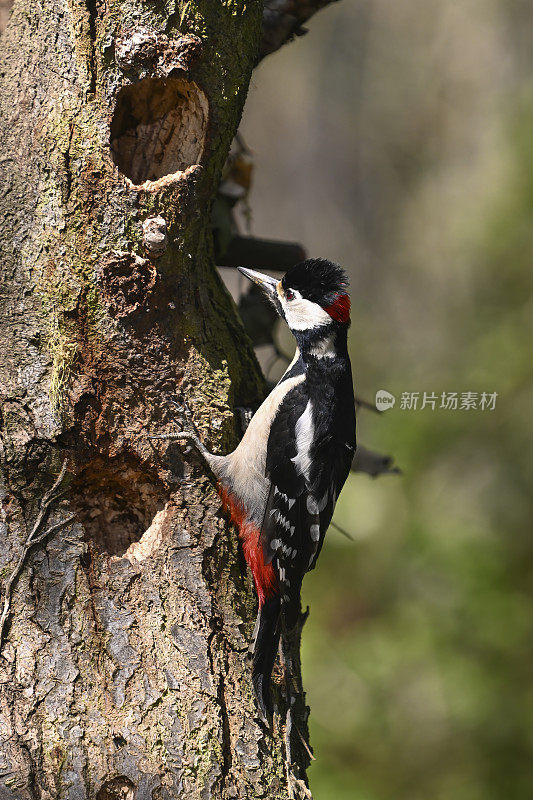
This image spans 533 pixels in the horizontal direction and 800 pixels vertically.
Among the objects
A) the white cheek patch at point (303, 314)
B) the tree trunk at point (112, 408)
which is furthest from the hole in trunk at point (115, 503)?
the white cheek patch at point (303, 314)

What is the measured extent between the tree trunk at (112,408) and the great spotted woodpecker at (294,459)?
0.09 metres

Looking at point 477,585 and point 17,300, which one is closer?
point 17,300

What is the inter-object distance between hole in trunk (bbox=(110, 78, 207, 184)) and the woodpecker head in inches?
21.2

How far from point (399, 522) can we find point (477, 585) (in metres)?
0.69

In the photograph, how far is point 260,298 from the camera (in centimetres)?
296

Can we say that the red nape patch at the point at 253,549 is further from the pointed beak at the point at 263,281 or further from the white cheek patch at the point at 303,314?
the pointed beak at the point at 263,281

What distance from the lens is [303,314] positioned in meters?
2.48

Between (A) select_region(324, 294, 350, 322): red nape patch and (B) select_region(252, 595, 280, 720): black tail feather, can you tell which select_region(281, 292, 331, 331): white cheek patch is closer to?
(A) select_region(324, 294, 350, 322): red nape patch

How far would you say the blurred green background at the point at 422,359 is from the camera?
3.93 metres

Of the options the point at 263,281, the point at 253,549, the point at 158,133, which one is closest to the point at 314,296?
the point at 263,281

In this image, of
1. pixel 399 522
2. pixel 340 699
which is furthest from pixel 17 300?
pixel 399 522

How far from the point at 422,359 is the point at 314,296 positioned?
3.62 metres

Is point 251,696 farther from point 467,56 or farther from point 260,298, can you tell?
point 467,56

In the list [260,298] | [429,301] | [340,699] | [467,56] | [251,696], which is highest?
[467,56]
